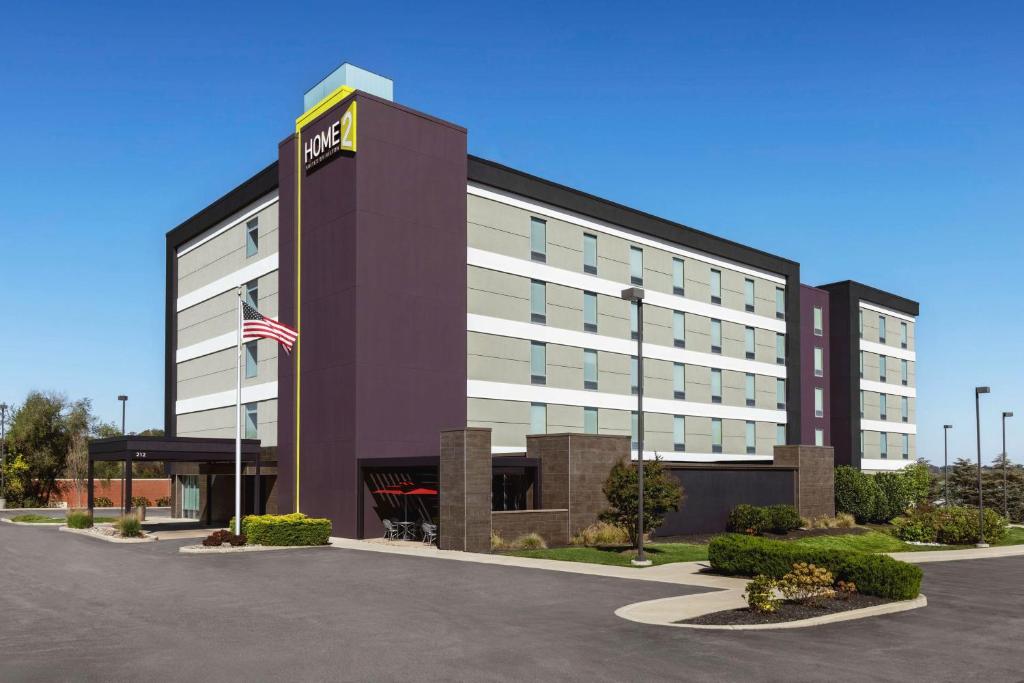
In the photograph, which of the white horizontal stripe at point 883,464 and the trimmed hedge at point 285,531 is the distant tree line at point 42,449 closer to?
the trimmed hedge at point 285,531

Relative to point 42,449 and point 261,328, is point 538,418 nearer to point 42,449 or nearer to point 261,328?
point 261,328

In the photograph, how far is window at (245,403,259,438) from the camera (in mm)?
46562

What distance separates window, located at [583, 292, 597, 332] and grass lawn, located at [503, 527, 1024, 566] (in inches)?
650

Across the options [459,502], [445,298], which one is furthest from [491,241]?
[459,502]

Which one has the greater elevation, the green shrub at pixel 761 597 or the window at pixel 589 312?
the window at pixel 589 312

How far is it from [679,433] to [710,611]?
37.6 metres

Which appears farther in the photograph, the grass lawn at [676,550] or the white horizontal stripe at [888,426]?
the white horizontal stripe at [888,426]

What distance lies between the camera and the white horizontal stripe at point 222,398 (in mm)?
45562

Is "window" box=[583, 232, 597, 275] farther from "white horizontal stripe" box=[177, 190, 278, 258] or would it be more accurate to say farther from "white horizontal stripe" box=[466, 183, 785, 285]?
"white horizontal stripe" box=[177, 190, 278, 258]

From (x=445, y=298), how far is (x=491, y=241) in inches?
179

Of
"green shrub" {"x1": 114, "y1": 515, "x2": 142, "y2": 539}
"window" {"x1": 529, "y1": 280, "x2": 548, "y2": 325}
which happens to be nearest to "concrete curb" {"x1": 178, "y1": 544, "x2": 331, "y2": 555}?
"green shrub" {"x1": 114, "y1": 515, "x2": 142, "y2": 539}

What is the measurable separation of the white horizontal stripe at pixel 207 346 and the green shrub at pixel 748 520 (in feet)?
89.6

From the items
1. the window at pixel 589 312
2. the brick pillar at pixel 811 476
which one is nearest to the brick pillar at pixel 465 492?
the window at pixel 589 312

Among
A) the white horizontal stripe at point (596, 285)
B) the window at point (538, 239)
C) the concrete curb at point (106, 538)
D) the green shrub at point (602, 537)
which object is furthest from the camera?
the window at point (538, 239)
